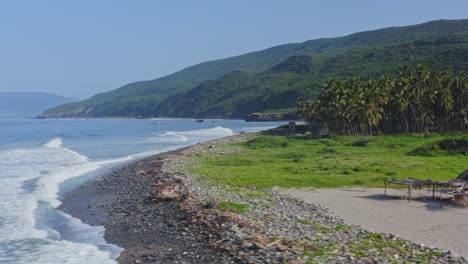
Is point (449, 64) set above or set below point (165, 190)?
above

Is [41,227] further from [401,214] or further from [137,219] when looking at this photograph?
[401,214]

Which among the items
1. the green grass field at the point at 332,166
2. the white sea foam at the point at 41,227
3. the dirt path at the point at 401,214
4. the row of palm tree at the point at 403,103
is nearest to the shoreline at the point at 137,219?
the white sea foam at the point at 41,227

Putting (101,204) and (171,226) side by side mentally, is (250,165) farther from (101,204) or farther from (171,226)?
(171,226)

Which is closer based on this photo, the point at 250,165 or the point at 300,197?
the point at 300,197

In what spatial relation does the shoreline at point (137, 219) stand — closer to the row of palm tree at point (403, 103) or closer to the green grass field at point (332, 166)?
the green grass field at point (332, 166)

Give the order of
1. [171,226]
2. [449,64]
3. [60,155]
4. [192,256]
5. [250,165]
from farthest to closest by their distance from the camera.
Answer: [449,64], [60,155], [250,165], [171,226], [192,256]

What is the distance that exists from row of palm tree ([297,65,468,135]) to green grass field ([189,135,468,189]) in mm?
17073

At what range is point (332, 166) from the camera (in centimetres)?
4869

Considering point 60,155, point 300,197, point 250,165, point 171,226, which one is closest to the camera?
point 171,226

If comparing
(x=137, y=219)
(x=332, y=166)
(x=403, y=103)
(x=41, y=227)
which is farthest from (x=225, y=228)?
(x=403, y=103)

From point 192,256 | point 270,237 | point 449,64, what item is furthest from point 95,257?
point 449,64

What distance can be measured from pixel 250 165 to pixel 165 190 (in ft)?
60.1

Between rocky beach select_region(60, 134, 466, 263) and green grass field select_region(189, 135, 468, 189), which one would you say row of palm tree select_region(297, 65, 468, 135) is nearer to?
green grass field select_region(189, 135, 468, 189)

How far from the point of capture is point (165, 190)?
35562mm
